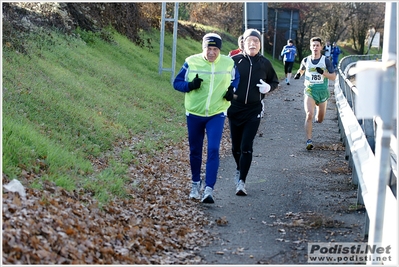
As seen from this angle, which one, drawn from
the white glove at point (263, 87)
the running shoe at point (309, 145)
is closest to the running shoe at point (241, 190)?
the white glove at point (263, 87)

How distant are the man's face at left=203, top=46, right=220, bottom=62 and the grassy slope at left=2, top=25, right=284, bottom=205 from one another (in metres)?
1.98

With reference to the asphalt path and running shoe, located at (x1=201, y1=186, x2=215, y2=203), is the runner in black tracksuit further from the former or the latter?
running shoe, located at (x1=201, y1=186, x2=215, y2=203)

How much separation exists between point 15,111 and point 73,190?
114 inches

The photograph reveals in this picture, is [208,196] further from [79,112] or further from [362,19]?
[362,19]

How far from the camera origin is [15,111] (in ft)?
34.6

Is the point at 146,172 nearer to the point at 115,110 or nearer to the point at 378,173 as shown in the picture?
the point at 115,110

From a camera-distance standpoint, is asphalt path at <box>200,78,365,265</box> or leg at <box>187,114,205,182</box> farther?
leg at <box>187,114,205,182</box>

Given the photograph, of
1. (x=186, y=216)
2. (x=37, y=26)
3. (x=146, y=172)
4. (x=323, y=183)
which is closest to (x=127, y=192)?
(x=186, y=216)

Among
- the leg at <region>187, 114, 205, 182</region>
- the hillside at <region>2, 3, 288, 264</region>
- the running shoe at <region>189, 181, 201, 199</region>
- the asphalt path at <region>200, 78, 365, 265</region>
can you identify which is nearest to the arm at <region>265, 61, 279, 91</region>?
the leg at <region>187, 114, 205, 182</region>

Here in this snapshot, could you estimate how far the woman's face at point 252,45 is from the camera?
975cm

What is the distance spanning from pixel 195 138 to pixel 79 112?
156 inches

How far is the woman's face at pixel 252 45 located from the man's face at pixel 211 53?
81 centimetres

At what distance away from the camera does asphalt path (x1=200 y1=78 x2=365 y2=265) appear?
288 inches

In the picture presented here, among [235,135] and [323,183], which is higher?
[235,135]
